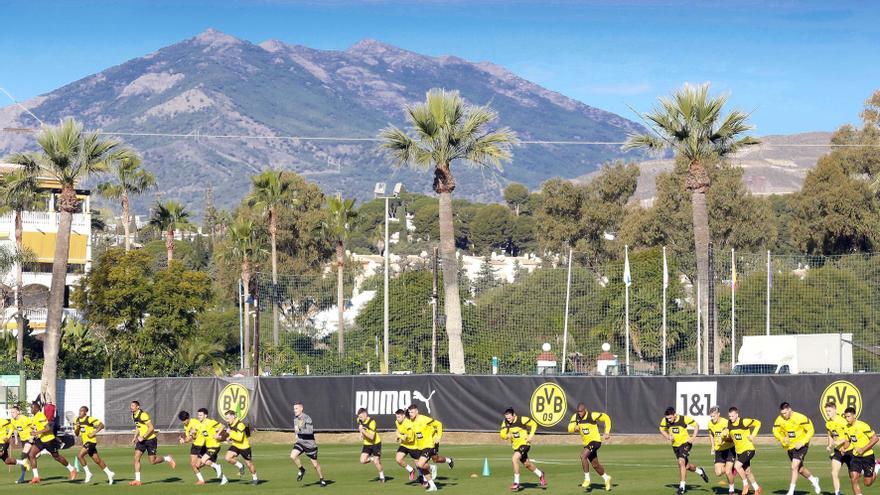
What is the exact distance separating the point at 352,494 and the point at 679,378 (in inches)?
671

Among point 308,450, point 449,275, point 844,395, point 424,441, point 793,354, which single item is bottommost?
point 308,450

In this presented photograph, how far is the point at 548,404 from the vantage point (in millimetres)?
42969

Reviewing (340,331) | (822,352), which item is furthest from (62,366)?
(822,352)

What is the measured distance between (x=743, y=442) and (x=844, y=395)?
14.4 metres

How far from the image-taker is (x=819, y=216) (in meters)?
99.6

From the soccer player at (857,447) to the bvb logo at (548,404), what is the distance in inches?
727

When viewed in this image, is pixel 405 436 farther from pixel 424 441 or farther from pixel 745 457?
pixel 745 457

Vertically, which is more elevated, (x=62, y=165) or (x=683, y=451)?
(x=62, y=165)

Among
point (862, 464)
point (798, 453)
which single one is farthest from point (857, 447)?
point (798, 453)

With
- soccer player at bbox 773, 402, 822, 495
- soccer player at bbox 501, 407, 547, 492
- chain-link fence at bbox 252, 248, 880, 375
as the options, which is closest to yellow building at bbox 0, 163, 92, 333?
chain-link fence at bbox 252, 248, 880, 375

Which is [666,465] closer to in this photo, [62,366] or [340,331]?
[62,366]

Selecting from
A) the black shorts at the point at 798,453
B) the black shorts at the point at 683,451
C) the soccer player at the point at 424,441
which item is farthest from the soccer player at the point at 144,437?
the black shorts at the point at 798,453

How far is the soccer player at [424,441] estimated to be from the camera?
27953 mm

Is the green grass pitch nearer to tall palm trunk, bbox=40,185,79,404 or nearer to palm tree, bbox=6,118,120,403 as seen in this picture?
tall palm trunk, bbox=40,185,79,404
